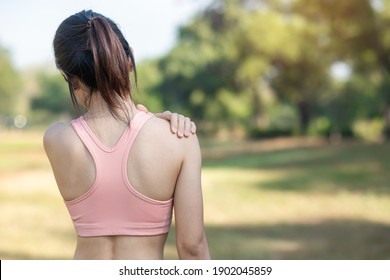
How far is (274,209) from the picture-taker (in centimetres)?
897

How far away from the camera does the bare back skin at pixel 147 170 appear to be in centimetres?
119

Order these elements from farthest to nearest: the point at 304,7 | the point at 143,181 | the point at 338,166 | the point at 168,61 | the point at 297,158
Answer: the point at 168,61
the point at 304,7
the point at 297,158
the point at 338,166
the point at 143,181

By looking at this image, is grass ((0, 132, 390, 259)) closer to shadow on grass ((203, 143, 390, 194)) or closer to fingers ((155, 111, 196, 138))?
shadow on grass ((203, 143, 390, 194))

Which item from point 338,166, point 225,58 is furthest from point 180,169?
point 225,58

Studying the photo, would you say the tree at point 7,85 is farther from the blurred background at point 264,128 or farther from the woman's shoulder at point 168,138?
the woman's shoulder at point 168,138

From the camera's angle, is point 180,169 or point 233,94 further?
point 233,94

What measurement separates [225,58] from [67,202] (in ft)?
99.5

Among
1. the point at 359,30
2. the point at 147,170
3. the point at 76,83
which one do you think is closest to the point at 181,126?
the point at 147,170

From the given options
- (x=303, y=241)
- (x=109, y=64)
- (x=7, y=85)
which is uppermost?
(x=109, y=64)

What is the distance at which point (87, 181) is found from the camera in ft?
3.96

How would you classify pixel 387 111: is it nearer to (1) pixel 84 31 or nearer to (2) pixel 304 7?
(2) pixel 304 7

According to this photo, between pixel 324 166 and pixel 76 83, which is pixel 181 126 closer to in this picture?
pixel 76 83

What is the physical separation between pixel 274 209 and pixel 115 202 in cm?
790
